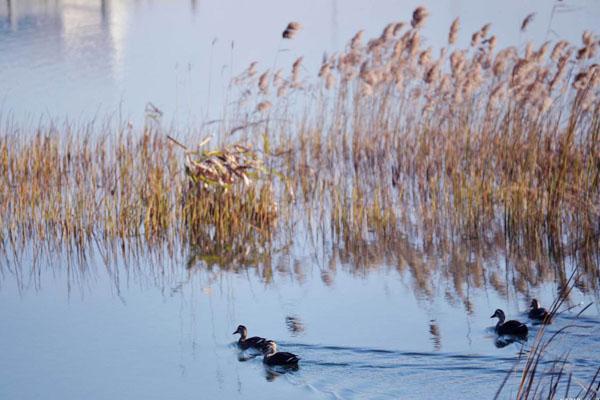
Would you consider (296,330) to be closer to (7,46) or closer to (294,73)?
(294,73)

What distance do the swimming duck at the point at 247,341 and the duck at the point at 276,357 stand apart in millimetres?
40

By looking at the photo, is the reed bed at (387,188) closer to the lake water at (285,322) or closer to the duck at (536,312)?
the lake water at (285,322)

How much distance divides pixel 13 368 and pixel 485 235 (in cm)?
329

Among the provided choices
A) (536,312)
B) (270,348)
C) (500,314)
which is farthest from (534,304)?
(270,348)

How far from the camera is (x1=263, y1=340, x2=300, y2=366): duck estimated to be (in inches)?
181

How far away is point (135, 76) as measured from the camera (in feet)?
49.4

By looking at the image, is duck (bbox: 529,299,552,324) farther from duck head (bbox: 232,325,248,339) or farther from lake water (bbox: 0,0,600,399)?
duck head (bbox: 232,325,248,339)

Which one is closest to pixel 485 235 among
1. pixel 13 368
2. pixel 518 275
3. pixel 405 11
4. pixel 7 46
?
pixel 518 275

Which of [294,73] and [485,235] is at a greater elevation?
[294,73]

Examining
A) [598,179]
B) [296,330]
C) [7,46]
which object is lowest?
[7,46]

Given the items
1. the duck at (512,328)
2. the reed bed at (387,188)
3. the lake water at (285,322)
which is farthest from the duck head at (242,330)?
the reed bed at (387,188)

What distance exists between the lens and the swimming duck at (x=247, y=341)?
15.6 ft

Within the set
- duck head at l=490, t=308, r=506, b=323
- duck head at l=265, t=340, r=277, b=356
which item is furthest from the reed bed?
duck head at l=265, t=340, r=277, b=356

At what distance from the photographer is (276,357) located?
182 inches
